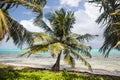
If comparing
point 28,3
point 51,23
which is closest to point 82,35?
point 51,23

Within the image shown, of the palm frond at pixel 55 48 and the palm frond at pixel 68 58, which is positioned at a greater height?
the palm frond at pixel 55 48

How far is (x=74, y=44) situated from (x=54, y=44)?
1.86 metres

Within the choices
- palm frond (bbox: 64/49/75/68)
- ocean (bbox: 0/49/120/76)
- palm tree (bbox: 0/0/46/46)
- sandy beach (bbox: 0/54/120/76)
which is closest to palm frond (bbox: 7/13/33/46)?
palm tree (bbox: 0/0/46/46)

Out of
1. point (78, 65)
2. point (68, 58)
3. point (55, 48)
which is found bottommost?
point (68, 58)

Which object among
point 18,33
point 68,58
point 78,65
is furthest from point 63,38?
point 78,65

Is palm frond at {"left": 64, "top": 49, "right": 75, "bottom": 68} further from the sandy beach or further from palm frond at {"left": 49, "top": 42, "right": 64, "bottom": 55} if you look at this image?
the sandy beach

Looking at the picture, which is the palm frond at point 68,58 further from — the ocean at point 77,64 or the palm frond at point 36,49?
the ocean at point 77,64

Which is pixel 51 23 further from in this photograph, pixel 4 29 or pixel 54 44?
pixel 4 29

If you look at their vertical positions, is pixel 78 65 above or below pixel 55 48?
above

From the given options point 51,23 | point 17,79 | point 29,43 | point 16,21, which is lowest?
point 17,79

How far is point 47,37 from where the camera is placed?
67.8ft

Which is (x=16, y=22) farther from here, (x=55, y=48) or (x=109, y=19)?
(x=109, y=19)

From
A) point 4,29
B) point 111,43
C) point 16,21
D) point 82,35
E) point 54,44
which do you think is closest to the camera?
point 4,29

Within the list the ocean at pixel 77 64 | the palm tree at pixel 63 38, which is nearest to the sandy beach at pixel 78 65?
the ocean at pixel 77 64
